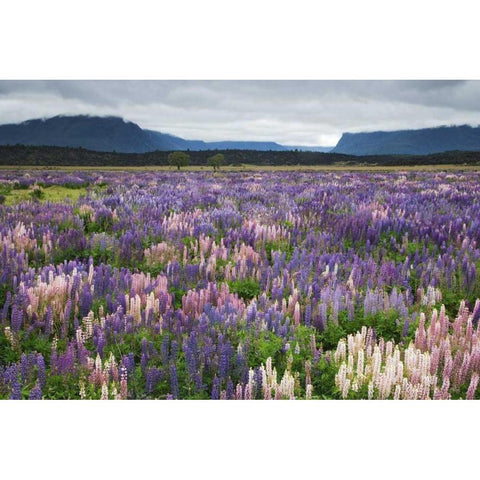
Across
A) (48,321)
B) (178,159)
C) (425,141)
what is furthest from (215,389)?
(178,159)

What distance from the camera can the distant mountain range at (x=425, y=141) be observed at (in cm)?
1612

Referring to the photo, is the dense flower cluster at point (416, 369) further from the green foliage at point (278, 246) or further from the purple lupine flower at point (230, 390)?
the green foliage at point (278, 246)

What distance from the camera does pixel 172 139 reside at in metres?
18.5

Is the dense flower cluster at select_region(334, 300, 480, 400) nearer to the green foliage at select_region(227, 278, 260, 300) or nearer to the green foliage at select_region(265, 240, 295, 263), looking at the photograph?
the green foliage at select_region(227, 278, 260, 300)

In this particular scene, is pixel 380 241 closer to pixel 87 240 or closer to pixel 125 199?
pixel 87 240

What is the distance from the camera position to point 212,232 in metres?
6.47

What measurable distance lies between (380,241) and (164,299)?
3.74m

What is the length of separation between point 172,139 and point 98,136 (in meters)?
24.5

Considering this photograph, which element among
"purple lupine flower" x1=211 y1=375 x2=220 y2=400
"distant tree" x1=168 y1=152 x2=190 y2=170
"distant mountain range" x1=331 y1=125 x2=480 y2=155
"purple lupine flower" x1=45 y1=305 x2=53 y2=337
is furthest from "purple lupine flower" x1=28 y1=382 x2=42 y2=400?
"distant tree" x1=168 y1=152 x2=190 y2=170

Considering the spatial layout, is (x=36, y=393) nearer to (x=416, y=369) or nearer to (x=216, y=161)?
(x=416, y=369)

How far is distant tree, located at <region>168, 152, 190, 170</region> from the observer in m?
48.1

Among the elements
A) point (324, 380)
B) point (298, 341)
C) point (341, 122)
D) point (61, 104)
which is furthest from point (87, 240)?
point (341, 122)

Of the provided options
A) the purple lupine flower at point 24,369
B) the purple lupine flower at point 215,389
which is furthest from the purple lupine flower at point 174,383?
the purple lupine flower at point 24,369

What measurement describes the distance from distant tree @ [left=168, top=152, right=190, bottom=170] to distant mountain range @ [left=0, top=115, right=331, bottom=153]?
4197mm
